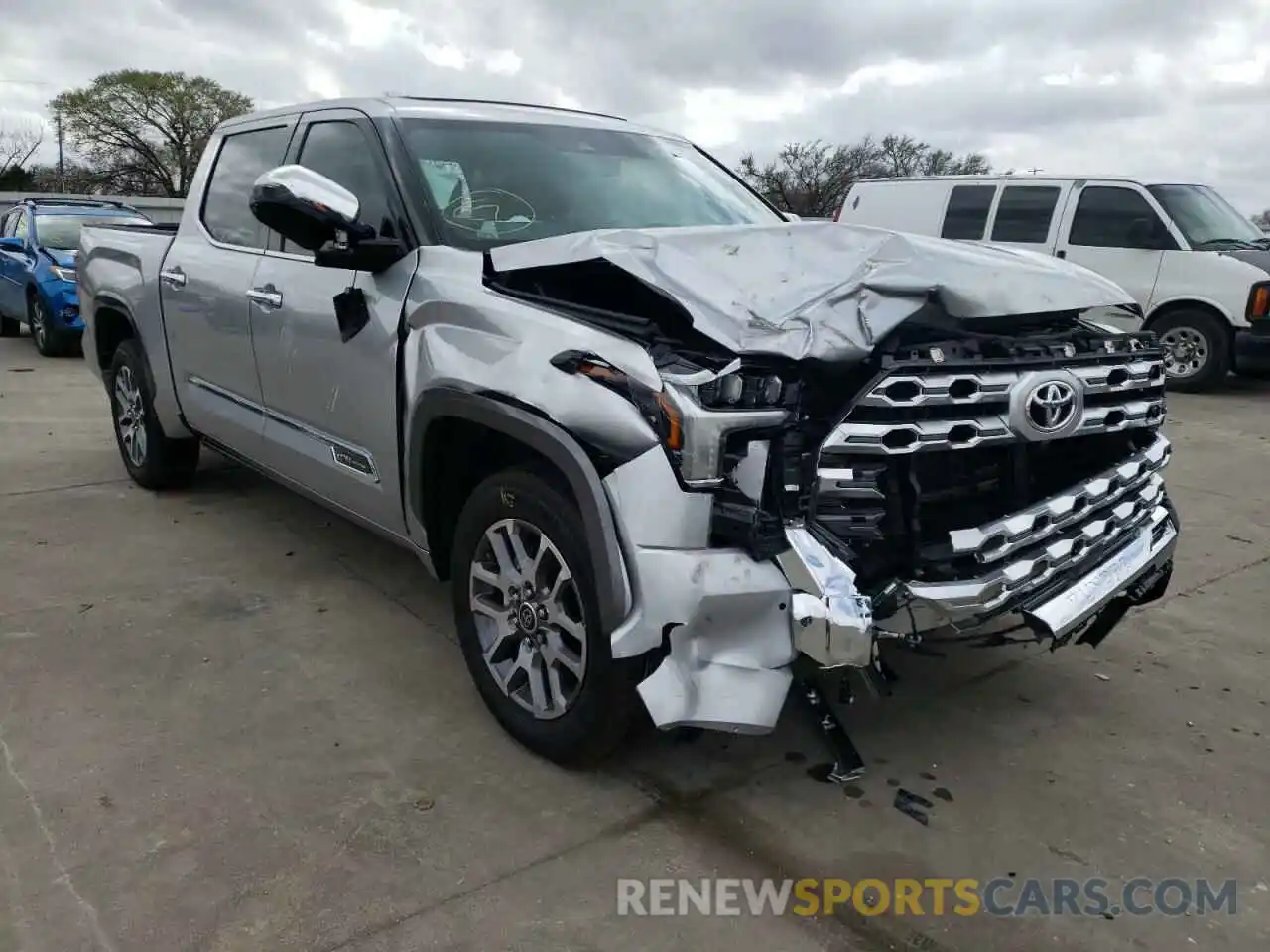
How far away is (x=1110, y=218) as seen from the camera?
1005 cm

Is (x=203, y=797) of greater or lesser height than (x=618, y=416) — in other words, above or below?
below

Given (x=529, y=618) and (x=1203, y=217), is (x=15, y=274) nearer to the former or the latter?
(x=529, y=618)

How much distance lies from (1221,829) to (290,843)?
7.93ft

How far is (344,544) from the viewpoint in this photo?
192 inches

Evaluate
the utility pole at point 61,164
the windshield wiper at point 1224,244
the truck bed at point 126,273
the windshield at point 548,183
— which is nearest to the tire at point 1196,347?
the windshield wiper at point 1224,244

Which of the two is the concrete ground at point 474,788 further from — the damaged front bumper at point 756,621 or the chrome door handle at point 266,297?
the chrome door handle at point 266,297

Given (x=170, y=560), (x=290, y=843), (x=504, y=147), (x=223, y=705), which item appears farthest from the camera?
(x=170, y=560)

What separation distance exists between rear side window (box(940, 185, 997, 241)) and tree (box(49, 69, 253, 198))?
1724 inches

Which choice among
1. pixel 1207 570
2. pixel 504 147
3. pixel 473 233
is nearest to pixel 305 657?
pixel 473 233

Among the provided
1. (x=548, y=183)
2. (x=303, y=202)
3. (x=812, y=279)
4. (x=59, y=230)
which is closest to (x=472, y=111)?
(x=548, y=183)

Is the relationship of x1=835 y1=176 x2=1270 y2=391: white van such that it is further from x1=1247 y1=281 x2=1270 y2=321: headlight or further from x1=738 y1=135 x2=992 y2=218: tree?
x1=738 y1=135 x2=992 y2=218: tree

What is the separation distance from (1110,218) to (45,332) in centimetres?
1121

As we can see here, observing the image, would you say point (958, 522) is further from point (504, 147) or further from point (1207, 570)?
point (1207, 570)

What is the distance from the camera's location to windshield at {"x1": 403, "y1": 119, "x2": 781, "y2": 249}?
11.1 ft
